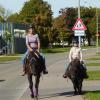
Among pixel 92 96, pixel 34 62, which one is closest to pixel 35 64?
pixel 34 62

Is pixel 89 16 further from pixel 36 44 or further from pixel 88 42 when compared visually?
pixel 36 44

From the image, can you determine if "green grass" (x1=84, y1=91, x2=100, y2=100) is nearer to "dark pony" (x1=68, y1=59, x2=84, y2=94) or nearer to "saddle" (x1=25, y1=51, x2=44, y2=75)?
"dark pony" (x1=68, y1=59, x2=84, y2=94)

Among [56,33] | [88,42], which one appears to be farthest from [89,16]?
[56,33]

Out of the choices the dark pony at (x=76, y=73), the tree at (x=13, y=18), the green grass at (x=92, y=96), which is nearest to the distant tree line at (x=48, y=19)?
the tree at (x=13, y=18)

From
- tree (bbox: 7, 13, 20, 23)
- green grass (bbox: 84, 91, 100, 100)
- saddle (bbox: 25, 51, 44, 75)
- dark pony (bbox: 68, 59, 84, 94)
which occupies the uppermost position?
tree (bbox: 7, 13, 20, 23)

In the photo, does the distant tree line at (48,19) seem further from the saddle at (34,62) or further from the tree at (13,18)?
the saddle at (34,62)

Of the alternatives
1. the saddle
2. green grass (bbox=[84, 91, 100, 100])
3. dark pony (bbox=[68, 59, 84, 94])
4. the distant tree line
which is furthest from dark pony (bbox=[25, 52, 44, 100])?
the distant tree line

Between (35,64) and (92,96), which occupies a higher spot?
(35,64)

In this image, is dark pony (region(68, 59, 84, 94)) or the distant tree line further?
the distant tree line

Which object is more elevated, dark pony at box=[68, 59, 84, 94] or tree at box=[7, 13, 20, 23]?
tree at box=[7, 13, 20, 23]

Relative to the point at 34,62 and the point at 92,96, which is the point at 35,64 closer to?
the point at 34,62

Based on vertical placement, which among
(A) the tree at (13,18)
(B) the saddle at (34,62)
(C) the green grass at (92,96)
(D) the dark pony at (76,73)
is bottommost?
(C) the green grass at (92,96)

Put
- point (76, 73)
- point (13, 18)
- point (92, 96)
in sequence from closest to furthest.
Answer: point (92, 96) < point (76, 73) < point (13, 18)

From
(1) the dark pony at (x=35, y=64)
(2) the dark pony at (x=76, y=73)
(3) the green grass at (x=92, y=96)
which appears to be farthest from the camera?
(2) the dark pony at (x=76, y=73)
